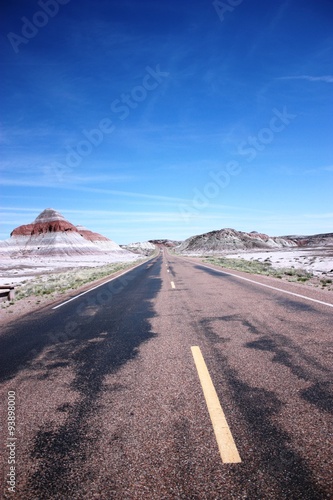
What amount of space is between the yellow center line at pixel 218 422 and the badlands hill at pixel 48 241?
90.6 metres

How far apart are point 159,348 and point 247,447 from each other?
9.65ft

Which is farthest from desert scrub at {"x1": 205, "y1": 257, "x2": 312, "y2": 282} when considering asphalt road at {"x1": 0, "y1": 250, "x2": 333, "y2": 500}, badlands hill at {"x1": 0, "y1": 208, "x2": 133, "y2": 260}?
badlands hill at {"x1": 0, "y1": 208, "x2": 133, "y2": 260}

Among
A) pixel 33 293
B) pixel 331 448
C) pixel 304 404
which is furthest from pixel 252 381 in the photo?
pixel 33 293

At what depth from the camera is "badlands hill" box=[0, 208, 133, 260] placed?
305ft

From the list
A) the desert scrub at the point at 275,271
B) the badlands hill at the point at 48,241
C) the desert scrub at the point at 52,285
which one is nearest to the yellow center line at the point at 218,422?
the desert scrub at the point at 52,285

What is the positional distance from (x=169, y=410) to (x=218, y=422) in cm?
60

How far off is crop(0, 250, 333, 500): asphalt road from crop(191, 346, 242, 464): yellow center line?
31 mm

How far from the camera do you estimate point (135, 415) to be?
10.4ft

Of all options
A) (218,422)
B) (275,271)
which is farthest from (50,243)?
(218,422)

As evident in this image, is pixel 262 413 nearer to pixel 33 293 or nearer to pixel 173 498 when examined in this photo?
pixel 173 498

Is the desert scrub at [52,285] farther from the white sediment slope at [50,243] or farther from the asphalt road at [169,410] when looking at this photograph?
the white sediment slope at [50,243]

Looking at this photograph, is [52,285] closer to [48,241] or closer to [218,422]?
[218,422]

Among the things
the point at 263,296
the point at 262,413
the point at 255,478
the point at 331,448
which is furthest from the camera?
the point at 263,296

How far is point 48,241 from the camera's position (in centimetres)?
9988
